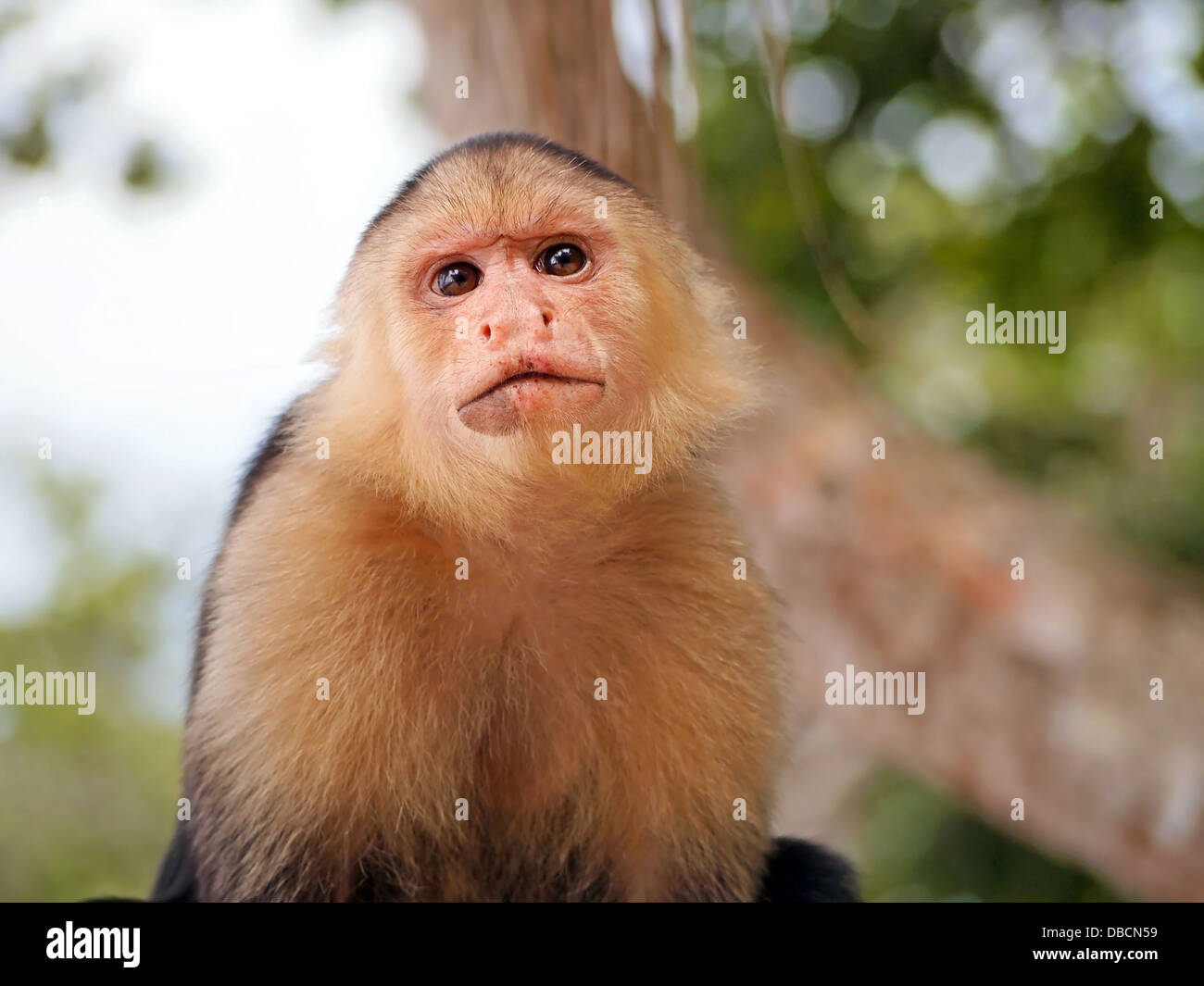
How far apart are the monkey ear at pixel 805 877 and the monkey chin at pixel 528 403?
1184mm

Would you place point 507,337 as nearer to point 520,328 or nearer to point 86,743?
point 520,328

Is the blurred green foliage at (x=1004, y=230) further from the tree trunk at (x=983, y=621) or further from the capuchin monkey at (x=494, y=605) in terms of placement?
the capuchin monkey at (x=494, y=605)

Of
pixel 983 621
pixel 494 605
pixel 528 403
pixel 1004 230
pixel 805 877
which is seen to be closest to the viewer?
pixel 528 403

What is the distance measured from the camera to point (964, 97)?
4.79 m

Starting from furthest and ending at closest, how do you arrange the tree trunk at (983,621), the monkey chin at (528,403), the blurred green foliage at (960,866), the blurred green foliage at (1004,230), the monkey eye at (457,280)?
the blurred green foliage at (960,866) < the blurred green foliage at (1004,230) < the tree trunk at (983,621) < the monkey eye at (457,280) < the monkey chin at (528,403)

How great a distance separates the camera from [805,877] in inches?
112

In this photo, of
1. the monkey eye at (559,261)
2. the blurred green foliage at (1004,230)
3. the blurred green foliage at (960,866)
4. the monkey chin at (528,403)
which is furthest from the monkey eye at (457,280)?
the blurred green foliage at (960,866)

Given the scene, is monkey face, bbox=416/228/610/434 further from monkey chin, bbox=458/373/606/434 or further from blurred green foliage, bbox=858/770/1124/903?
blurred green foliage, bbox=858/770/1124/903

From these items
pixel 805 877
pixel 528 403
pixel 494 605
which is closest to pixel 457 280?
pixel 528 403

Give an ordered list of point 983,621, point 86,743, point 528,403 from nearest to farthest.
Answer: point 528,403 < point 983,621 < point 86,743

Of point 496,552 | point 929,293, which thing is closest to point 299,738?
point 496,552

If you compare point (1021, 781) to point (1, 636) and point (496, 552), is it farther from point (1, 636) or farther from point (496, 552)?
point (1, 636)

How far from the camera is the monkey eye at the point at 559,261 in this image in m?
2.35

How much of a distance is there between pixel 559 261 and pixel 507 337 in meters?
0.28
